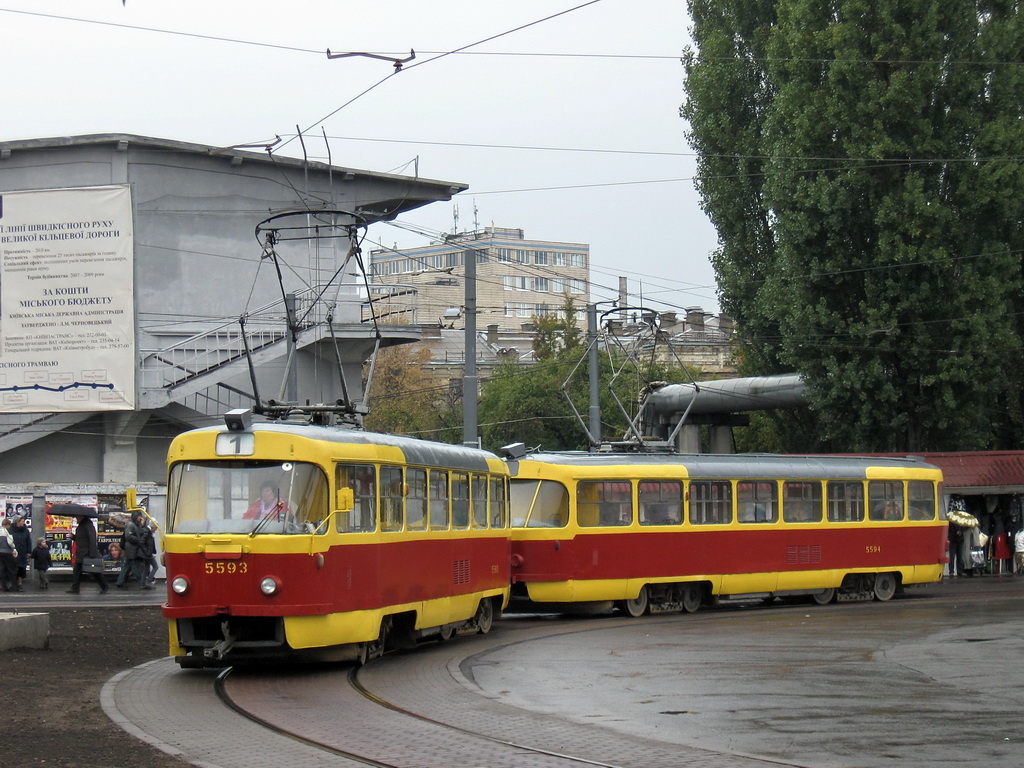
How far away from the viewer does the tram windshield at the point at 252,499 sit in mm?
13695

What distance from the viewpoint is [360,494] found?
48.1 feet

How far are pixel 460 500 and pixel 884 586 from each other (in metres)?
12.1

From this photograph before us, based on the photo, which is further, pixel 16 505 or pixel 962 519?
pixel 962 519

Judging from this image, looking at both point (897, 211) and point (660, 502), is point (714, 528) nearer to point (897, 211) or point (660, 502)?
point (660, 502)

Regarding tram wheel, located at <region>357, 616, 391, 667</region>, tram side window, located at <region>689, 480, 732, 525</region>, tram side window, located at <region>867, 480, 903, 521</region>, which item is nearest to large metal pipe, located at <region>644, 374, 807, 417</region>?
tram side window, located at <region>867, 480, 903, 521</region>

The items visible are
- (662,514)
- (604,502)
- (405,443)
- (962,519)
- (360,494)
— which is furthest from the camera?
(962,519)

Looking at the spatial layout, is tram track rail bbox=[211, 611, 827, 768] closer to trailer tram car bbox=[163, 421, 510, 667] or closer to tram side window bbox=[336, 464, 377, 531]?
trailer tram car bbox=[163, 421, 510, 667]

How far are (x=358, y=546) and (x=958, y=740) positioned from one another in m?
6.42

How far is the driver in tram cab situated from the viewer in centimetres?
1371

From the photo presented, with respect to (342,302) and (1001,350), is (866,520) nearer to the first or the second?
(1001,350)

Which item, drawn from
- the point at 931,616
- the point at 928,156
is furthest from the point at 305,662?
the point at 928,156

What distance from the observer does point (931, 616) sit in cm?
2177

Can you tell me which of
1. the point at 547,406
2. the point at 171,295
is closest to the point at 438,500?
the point at 171,295

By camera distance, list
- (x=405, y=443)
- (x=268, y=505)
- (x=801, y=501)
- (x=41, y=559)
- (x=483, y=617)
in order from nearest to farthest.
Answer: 1. (x=268, y=505)
2. (x=405, y=443)
3. (x=483, y=617)
4. (x=801, y=501)
5. (x=41, y=559)
